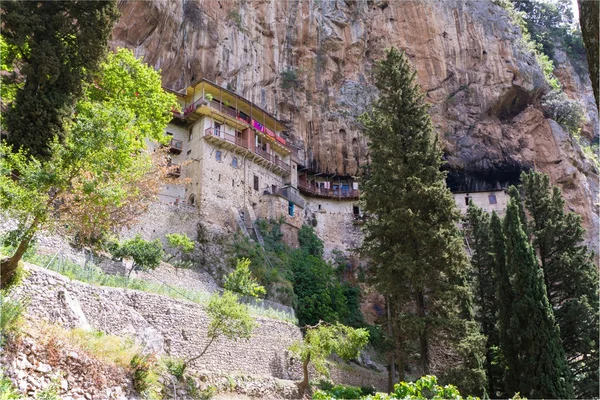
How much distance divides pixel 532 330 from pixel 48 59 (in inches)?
772

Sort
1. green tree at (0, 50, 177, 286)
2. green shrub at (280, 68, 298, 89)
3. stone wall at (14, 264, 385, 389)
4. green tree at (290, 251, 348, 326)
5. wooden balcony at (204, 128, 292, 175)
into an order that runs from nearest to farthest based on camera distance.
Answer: green tree at (0, 50, 177, 286) < stone wall at (14, 264, 385, 389) < green tree at (290, 251, 348, 326) < wooden balcony at (204, 128, 292, 175) < green shrub at (280, 68, 298, 89)

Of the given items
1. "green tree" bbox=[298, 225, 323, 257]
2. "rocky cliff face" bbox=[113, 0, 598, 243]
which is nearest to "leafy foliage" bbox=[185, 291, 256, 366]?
"green tree" bbox=[298, 225, 323, 257]

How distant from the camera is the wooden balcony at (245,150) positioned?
110ft

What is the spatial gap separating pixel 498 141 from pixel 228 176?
83.0ft

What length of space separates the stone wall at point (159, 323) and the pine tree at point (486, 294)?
6360 millimetres

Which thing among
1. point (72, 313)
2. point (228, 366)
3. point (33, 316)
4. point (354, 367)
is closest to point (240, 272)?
point (228, 366)

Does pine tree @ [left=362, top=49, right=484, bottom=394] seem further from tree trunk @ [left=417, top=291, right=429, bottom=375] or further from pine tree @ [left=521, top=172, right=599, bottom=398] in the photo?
pine tree @ [left=521, top=172, right=599, bottom=398]

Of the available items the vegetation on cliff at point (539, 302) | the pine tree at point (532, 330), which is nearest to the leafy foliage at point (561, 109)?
the vegetation on cliff at point (539, 302)

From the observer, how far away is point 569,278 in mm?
23453

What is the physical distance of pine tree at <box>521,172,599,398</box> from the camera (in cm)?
2125

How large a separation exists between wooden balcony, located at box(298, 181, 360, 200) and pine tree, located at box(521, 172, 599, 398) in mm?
18056

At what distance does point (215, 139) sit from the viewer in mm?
33500

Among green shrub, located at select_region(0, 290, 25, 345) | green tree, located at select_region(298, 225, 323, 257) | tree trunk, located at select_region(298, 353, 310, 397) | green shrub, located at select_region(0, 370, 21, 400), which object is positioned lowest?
tree trunk, located at select_region(298, 353, 310, 397)

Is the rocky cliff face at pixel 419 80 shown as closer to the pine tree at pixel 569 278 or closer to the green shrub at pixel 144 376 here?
the pine tree at pixel 569 278
